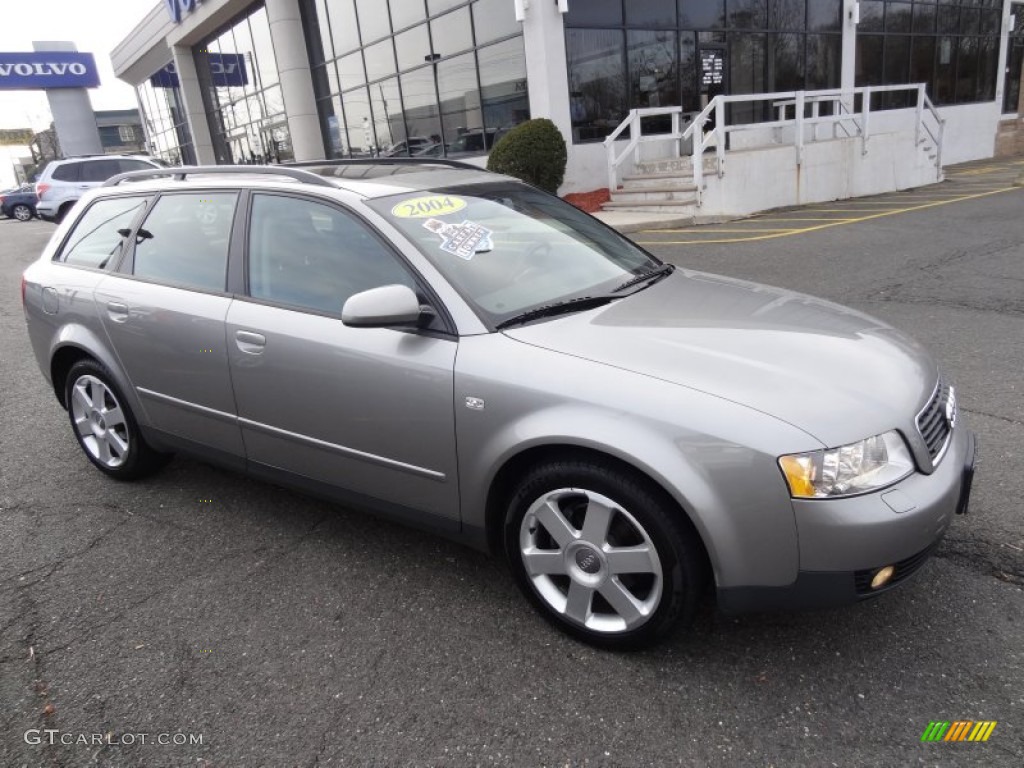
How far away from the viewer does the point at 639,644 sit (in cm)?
236

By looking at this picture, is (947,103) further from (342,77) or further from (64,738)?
(64,738)

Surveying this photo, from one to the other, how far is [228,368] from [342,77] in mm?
19358

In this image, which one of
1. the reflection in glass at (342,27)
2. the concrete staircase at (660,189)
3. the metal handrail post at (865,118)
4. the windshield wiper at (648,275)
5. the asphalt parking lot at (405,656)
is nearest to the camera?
the asphalt parking lot at (405,656)

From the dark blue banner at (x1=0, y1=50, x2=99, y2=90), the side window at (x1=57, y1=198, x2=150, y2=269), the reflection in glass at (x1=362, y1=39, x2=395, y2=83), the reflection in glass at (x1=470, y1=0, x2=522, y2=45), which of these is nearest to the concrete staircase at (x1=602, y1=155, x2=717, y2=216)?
the reflection in glass at (x1=470, y1=0, x2=522, y2=45)

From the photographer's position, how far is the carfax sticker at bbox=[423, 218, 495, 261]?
2.82 m

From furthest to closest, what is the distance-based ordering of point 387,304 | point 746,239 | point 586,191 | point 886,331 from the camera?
point 586,191 → point 746,239 → point 886,331 → point 387,304

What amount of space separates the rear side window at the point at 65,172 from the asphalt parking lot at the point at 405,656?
605 inches

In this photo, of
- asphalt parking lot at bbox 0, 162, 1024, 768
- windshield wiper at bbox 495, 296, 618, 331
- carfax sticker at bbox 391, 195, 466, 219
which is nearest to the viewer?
asphalt parking lot at bbox 0, 162, 1024, 768

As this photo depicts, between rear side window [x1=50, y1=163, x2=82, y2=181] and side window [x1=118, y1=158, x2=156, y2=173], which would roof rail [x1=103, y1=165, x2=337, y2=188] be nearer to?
side window [x1=118, y1=158, x2=156, y2=173]

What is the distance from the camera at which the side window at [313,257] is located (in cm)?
283

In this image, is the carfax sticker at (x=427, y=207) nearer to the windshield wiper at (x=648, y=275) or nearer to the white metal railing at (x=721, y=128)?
the windshield wiper at (x=648, y=275)

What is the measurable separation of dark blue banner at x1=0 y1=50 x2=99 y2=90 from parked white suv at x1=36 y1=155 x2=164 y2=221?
92.2 ft

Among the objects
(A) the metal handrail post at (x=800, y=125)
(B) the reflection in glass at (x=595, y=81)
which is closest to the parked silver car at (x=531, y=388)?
(A) the metal handrail post at (x=800, y=125)

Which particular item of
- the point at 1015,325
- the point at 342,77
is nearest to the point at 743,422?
the point at 1015,325
